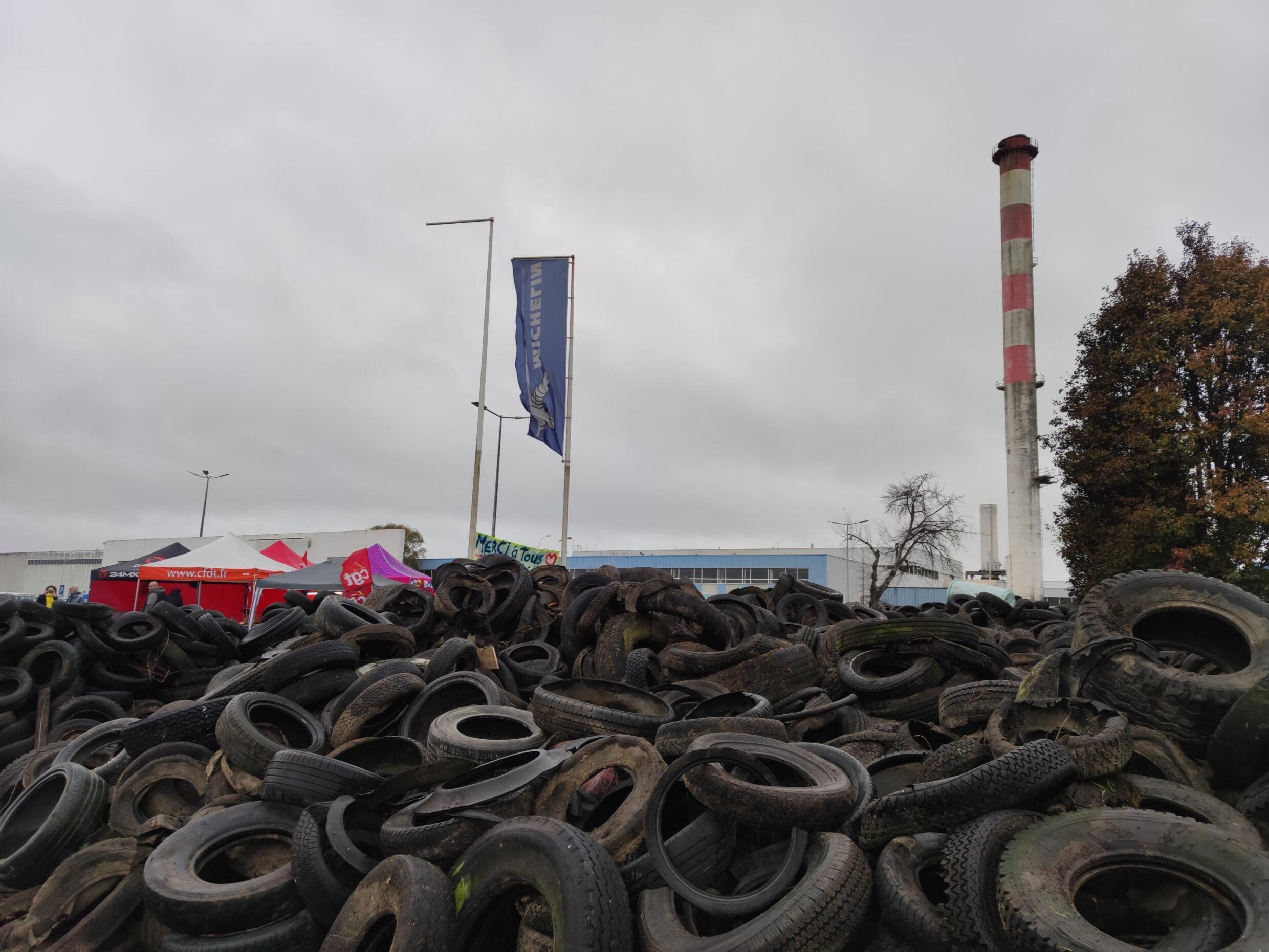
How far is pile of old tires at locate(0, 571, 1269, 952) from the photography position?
327 cm

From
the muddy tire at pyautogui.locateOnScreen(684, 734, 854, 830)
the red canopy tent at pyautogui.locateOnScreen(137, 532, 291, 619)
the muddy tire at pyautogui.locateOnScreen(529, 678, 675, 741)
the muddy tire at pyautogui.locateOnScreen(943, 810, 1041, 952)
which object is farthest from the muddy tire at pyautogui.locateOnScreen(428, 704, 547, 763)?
the red canopy tent at pyautogui.locateOnScreen(137, 532, 291, 619)

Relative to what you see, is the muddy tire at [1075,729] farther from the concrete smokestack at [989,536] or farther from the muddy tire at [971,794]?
the concrete smokestack at [989,536]

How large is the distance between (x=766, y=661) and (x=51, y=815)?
5.42 metres

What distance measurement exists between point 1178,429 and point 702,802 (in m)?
21.8

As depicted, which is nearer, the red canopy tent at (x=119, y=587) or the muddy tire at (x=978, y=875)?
the muddy tire at (x=978, y=875)

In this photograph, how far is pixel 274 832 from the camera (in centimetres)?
475

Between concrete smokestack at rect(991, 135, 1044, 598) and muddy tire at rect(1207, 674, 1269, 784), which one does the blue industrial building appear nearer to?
concrete smokestack at rect(991, 135, 1044, 598)

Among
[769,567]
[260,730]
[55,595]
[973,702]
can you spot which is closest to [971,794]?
[973,702]

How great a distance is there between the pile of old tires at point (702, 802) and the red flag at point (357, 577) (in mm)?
13198

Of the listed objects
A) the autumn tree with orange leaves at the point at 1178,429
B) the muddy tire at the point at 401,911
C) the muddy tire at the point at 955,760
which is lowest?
the muddy tire at the point at 401,911

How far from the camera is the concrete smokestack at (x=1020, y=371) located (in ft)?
99.5

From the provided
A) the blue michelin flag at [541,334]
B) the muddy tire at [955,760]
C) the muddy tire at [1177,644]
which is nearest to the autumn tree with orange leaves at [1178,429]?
the blue michelin flag at [541,334]

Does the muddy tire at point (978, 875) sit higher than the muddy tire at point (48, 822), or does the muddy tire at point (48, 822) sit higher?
the muddy tire at point (978, 875)

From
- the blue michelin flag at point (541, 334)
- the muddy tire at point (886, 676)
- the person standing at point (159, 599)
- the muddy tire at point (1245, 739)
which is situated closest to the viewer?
the muddy tire at point (1245, 739)
